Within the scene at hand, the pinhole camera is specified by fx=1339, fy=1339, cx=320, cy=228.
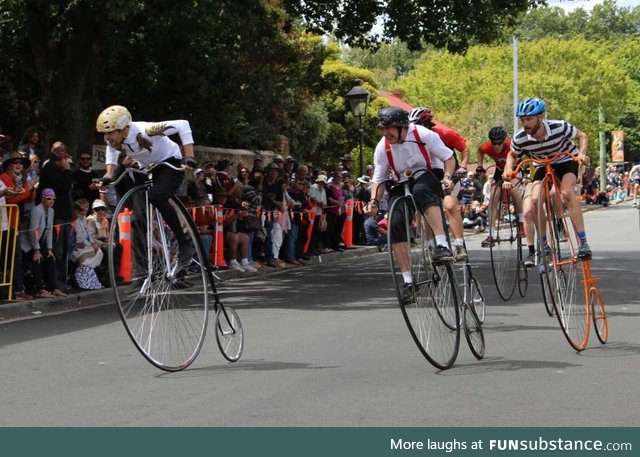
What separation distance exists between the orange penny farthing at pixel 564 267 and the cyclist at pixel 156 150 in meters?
3.17

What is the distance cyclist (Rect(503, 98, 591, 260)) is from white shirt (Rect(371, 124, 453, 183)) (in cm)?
107

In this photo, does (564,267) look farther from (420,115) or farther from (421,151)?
(420,115)

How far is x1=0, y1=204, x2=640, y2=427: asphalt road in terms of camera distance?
28.8 ft

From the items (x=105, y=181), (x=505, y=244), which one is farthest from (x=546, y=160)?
(x=505, y=244)

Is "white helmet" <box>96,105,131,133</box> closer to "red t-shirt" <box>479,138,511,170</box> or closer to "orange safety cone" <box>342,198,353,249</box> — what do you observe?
"red t-shirt" <box>479,138,511,170</box>

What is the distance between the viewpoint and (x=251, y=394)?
31.9ft

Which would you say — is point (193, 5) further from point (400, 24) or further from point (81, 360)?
point (81, 360)

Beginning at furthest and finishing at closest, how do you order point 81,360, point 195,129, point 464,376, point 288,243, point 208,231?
point 195,129, point 288,243, point 208,231, point 81,360, point 464,376

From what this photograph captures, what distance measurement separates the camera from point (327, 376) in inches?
418

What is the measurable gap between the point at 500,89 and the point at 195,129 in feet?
154

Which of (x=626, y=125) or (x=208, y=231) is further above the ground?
(x=626, y=125)

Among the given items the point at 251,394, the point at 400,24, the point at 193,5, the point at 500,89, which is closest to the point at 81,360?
the point at 251,394

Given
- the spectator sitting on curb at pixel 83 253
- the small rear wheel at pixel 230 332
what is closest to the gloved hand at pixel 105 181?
the small rear wheel at pixel 230 332

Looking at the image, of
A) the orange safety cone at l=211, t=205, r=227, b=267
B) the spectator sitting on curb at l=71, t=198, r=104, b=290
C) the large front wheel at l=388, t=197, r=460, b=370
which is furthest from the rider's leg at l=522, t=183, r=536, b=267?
the orange safety cone at l=211, t=205, r=227, b=267
